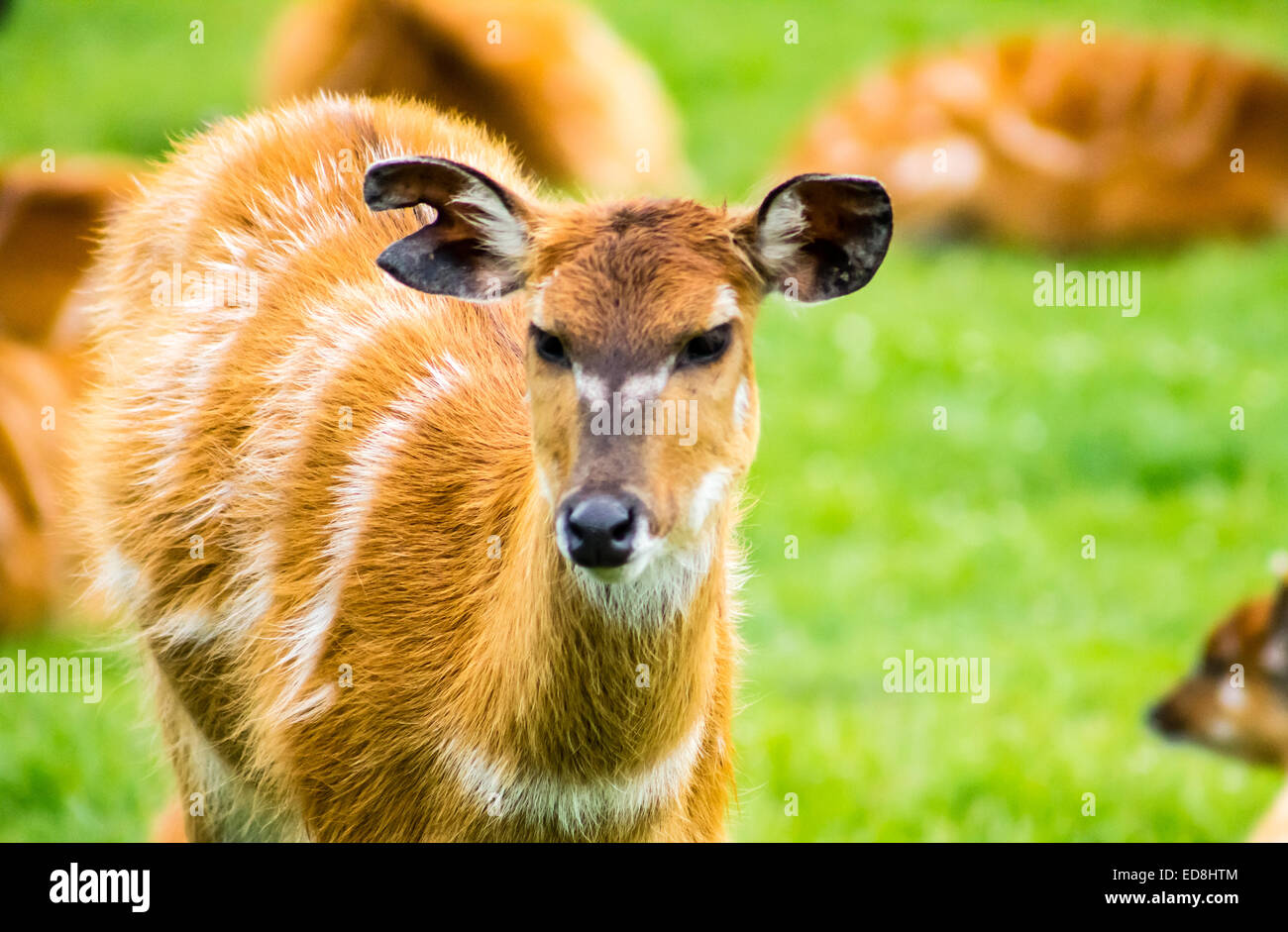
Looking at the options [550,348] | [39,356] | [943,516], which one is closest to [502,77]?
[39,356]

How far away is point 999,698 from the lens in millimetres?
7391

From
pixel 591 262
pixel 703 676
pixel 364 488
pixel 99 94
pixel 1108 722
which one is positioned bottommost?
pixel 1108 722

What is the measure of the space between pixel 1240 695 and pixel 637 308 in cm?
453

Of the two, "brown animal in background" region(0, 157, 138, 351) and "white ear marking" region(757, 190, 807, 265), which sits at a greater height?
"brown animal in background" region(0, 157, 138, 351)

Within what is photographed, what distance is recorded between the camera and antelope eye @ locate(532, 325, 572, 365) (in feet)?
13.3

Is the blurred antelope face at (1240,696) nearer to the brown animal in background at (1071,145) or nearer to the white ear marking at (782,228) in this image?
the white ear marking at (782,228)

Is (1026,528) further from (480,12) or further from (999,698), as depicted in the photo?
(480,12)

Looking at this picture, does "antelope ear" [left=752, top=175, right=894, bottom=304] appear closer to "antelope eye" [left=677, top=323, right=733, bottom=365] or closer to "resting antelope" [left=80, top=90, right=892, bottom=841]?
"resting antelope" [left=80, top=90, right=892, bottom=841]

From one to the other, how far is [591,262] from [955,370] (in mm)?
6534

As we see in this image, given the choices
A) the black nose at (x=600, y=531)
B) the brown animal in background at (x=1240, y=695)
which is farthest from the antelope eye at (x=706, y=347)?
the brown animal in background at (x=1240, y=695)

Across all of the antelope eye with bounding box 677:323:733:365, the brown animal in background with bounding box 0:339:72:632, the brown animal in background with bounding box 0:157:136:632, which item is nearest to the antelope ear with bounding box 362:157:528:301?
the antelope eye with bounding box 677:323:733:365

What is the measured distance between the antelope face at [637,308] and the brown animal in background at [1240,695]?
3.86 m

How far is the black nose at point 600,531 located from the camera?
144 inches

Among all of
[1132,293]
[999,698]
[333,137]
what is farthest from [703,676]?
[1132,293]
